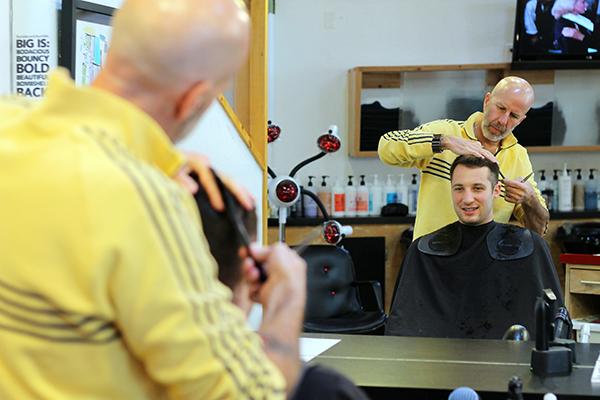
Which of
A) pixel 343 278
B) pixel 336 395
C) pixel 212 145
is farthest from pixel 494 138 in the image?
pixel 336 395

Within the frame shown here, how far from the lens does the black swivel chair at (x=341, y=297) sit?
4.47 metres

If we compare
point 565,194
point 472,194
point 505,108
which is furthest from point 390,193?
point 472,194

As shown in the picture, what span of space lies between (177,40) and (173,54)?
17 mm

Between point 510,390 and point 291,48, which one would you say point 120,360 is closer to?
point 510,390

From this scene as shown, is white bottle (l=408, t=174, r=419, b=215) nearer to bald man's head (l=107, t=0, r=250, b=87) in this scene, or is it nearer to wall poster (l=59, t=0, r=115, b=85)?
wall poster (l=59, t=0, r=115, b=85)

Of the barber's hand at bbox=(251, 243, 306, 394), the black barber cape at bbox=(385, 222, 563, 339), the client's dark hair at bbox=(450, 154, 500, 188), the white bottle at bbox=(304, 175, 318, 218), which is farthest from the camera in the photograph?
the white bottle at bbox=(304, 175, 318, 218)

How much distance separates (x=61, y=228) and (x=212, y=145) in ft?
7.89

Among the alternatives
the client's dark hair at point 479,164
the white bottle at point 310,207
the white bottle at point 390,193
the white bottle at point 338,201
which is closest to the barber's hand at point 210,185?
the client's dark hair at point 479,164

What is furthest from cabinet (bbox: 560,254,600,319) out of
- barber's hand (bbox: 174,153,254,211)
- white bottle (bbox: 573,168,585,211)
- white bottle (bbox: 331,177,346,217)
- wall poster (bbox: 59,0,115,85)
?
barber's hand (bbox: 174,153,254,211)

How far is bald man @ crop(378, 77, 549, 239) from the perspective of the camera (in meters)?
4.01

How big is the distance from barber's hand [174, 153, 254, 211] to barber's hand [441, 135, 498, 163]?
278 cm

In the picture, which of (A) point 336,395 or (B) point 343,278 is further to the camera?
(B) point 343,278

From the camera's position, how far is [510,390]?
2051 millimetres

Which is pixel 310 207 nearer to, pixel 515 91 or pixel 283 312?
pixel 515 91
